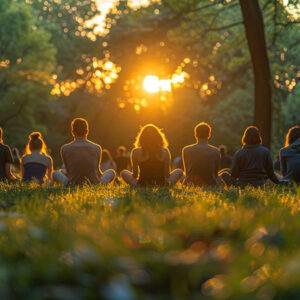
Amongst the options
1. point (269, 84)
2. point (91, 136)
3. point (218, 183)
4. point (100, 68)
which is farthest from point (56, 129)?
point (218, 183)

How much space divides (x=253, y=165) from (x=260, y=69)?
6.53 meters

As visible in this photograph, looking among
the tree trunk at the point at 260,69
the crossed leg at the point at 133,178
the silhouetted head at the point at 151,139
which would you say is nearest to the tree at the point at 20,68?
the tree trunk at the point at 260,69

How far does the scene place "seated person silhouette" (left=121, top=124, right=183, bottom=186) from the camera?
9.21 m

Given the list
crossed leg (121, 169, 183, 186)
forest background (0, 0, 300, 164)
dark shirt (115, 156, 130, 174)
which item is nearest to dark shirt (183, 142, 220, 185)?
crossed leg (121, 169, 183, 186)

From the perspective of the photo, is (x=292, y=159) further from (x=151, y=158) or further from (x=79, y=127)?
(x=79, y=127)

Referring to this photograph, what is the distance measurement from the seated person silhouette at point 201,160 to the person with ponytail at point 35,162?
3.01 meters

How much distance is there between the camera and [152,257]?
249 cm

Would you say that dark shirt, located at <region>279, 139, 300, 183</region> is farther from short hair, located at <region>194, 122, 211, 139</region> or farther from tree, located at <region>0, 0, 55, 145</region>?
tree, located at <region>0, 0, 55, 145</region>

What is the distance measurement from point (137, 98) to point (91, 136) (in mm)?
5808

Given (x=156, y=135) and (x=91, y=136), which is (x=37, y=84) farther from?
(x=156, y=135)

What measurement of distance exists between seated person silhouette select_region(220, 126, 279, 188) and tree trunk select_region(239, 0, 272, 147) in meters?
5.65

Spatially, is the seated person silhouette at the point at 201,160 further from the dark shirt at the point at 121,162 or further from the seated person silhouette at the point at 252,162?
the dark shirt at the point at 121,162

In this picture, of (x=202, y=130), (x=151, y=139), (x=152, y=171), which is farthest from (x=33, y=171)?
(x=202, y=130)

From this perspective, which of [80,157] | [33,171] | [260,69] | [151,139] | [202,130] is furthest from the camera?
[260,69]
